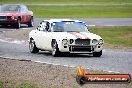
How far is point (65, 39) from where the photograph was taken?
1938 centimetres

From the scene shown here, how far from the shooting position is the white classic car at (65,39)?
19.4 m

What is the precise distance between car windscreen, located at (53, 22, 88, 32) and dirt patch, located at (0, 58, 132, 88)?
3.68 metres

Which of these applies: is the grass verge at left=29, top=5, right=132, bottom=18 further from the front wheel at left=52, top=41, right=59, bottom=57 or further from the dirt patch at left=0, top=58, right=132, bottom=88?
the dirt patch at left=0, top=58, right=132, bottom=88

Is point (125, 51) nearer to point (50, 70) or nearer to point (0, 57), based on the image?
point (0, 57)

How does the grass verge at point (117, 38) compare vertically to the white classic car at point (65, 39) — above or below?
below

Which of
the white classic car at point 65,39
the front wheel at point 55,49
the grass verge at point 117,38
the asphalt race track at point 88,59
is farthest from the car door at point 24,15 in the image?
the front wheel at point 55,49

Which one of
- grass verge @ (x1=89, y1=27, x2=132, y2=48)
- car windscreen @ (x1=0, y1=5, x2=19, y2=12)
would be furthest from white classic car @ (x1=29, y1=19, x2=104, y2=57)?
car windscreen @ (x1=0, y1=5, x2=19, y2=12)

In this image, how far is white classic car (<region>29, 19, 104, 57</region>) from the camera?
19.4 meters

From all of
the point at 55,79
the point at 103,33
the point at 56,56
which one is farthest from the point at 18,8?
the point at 55,79

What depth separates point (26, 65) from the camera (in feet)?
53.6

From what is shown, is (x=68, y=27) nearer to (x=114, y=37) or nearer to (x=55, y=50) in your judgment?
(x=55, y=50)

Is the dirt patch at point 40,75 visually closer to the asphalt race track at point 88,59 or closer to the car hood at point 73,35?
the asphalt race track at point 88,59

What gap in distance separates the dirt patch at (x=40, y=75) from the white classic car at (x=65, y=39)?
7.80 feet

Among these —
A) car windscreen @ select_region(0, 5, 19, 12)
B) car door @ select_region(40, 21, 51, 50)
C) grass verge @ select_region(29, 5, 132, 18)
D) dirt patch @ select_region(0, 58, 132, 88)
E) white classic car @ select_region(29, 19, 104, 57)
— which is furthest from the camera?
grass verge @ select_region(29, 5, 132, 18)
